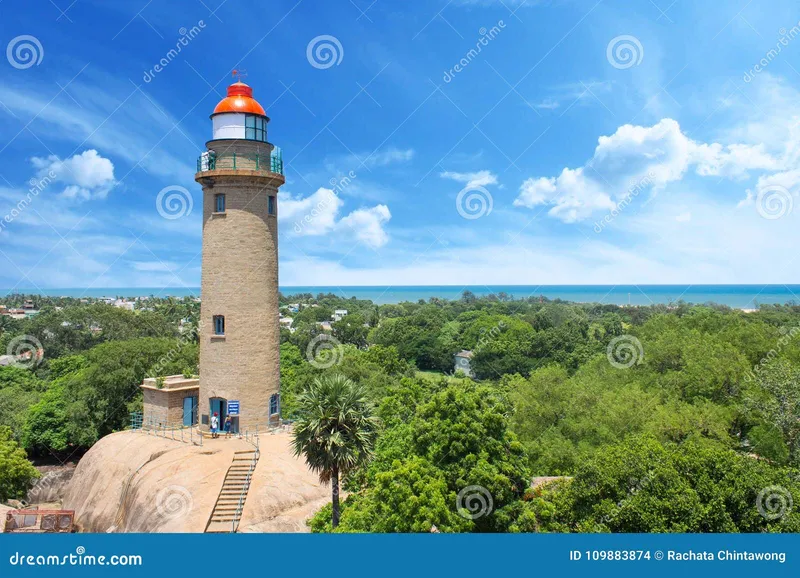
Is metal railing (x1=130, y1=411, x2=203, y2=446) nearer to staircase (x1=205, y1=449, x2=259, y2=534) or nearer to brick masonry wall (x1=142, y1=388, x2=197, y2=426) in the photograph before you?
brick masonry wall (x1=142, y1=388, x2=197, y2=426)

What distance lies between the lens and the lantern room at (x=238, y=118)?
28.4m

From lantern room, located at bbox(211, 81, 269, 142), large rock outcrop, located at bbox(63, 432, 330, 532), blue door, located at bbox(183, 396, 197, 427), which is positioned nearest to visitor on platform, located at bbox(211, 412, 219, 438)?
large rock outcrop, located at bbox(63, 432, 330, 532)

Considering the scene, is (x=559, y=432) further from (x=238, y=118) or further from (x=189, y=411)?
(x=238, y=118)

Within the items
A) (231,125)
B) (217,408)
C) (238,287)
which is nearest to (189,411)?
(217,408)

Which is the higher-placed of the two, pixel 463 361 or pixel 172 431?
pixel 172 431

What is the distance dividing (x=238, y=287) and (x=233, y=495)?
10.2 metres

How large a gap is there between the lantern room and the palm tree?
14586 millimetres

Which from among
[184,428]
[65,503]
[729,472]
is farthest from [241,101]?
[729,472]

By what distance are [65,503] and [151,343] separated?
797 inches

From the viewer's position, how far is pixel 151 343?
153 ft

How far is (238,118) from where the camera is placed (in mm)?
28328

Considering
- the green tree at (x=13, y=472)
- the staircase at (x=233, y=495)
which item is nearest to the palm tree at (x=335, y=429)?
the staircase at (x=233, y=495)

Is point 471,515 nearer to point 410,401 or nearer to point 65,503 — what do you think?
point 410,401

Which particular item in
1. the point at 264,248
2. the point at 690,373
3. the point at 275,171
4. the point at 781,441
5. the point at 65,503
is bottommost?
the point at 65,503
